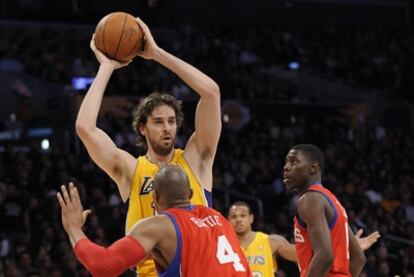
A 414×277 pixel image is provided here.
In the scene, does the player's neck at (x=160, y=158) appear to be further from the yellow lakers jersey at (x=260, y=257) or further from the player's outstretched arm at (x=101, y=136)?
the yellow lakers jersey at (x=260, y=257)

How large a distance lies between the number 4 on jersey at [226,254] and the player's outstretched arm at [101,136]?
3.46 feet

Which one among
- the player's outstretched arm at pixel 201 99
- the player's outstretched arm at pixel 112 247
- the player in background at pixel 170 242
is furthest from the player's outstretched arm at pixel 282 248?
the player's outstretched arm at pixel 112 247

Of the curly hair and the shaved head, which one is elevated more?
the curly hair

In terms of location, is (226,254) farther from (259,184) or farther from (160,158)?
(259,184)

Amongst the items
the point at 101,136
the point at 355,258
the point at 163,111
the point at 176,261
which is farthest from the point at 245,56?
the point at 176,261

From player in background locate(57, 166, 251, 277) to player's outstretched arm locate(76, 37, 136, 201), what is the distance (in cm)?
73

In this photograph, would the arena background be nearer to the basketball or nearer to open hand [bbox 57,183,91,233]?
the basketball

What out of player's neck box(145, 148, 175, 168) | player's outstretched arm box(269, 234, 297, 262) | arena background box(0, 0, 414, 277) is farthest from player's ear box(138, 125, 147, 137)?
arena background box(0, 0, 414, 277)

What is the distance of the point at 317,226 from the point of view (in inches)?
208

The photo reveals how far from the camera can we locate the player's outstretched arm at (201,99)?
5211 millimetres

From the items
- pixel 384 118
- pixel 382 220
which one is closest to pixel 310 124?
pixel 384 118

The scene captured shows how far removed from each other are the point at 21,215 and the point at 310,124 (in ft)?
31.5

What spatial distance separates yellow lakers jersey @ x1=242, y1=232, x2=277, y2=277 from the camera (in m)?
8.22

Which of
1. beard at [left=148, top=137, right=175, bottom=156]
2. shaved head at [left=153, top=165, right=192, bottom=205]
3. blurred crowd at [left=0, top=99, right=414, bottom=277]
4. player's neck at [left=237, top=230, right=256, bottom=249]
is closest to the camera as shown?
shaved head at [left=153, top=165, right=192, bottom=205]
